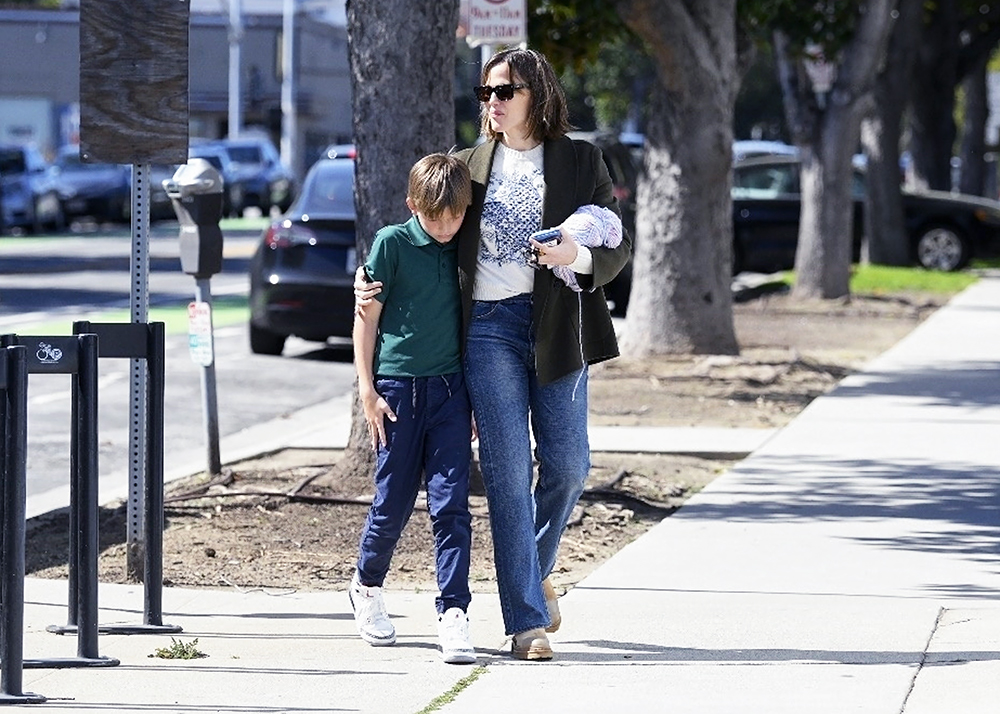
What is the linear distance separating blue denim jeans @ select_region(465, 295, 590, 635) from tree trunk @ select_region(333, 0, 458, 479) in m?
2.81

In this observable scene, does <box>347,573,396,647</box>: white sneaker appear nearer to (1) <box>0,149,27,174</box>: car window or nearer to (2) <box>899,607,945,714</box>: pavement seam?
(2) <box>899,607,945,714</box>: pavement seam

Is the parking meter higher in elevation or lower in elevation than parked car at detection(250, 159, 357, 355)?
higher

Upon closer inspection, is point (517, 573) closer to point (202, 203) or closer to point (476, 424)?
point (476, 424)

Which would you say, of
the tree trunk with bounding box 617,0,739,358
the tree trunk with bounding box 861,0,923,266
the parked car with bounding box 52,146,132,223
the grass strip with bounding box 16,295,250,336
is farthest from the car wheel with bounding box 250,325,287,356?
the parked car with bounding box 52,146,132,223

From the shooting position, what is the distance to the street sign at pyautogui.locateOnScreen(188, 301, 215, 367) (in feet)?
29.9

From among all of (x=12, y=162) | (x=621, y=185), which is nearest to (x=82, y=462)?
(x=621, y=185)

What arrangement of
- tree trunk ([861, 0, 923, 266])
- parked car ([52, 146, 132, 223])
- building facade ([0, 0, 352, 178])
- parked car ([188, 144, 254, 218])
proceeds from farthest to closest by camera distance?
1. building facade ([0, 0, 352, 178])
2. parked car ([188, 144, 254, 218])
3. parked car ([52, 146, 132, 223])
4. tree trunk ([861, 0, 923, 266])

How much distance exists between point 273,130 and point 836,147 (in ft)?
155

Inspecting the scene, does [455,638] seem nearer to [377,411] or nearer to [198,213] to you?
[377,411]

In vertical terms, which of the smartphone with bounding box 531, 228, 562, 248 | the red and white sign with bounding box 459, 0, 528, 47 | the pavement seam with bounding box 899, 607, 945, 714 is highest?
the red and white sign with bounding box 459, 0, 528, 47

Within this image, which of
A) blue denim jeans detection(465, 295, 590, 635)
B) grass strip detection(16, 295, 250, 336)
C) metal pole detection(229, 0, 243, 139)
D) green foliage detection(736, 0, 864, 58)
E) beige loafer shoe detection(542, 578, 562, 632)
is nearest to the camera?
blue denim jeans detection(465, 295, 590, 635)

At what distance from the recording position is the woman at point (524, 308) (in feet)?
18.6

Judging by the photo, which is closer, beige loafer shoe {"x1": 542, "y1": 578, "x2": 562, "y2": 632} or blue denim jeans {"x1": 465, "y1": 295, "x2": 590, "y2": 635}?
blue denim jeans {"x1": 465, "y1": 295, "x2": 590, "y2": 635}

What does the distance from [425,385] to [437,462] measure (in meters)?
0.24
